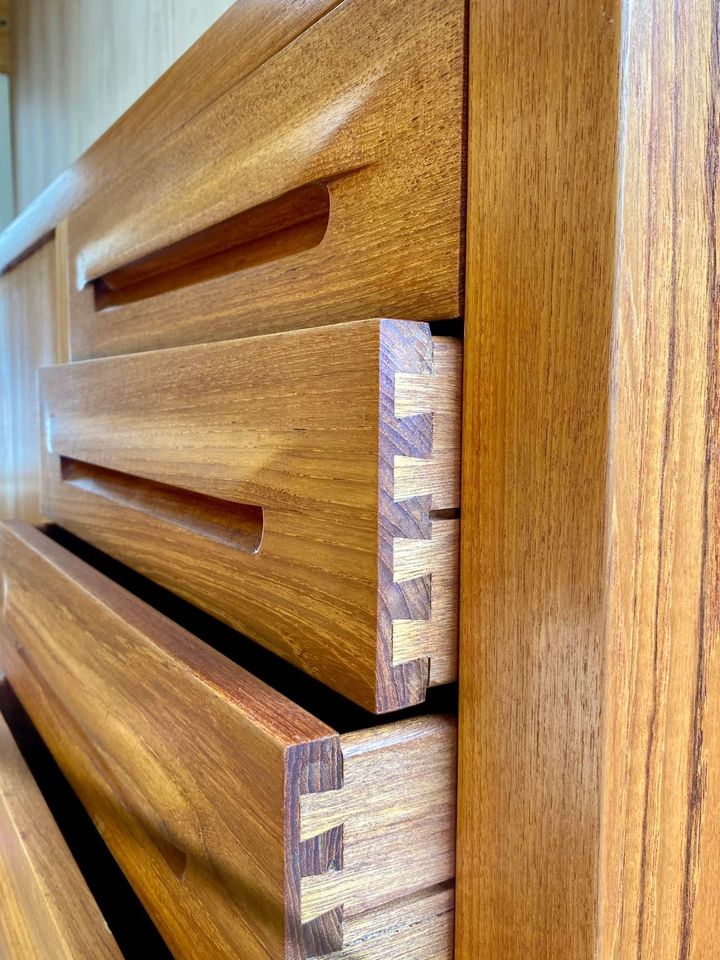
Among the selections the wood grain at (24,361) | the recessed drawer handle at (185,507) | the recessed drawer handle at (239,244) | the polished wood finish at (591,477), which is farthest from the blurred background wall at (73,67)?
the polished wood finish at (591,477)

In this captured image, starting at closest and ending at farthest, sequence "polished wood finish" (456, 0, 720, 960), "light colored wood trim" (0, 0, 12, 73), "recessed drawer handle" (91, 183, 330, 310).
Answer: "polished wood finish" (456, 0, 720, 960), "recessed drawer handle" (91, 183, 330, 310), "light colored wood trim" (0, 0, 12, 73)

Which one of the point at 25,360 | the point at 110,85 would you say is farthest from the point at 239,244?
the point at 110,85

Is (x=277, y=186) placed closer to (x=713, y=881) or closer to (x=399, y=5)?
(x=399, y=5)

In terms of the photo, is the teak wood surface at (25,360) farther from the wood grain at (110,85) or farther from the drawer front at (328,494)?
the drawer front at (328,494)

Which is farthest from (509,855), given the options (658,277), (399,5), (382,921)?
(399,5)

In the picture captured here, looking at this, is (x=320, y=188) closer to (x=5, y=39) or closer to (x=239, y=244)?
(x=239, y=244)

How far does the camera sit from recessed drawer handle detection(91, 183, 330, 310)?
1.21ft

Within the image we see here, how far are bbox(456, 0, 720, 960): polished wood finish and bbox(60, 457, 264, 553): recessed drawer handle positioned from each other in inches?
5.4

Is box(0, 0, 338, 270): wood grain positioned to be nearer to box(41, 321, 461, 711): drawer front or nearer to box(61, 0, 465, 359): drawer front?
box(61, 0, 465, 359): drawer front

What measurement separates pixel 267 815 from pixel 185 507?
23 centimetres

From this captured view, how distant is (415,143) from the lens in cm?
29

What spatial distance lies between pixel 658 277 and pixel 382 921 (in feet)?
0.82

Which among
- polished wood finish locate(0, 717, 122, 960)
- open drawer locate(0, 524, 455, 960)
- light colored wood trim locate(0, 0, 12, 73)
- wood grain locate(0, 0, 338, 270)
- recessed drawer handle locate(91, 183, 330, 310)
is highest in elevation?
light colored wood trim locate(0, 0, 12, 73)

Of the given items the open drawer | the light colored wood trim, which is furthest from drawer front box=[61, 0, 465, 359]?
the light colored wood trim
